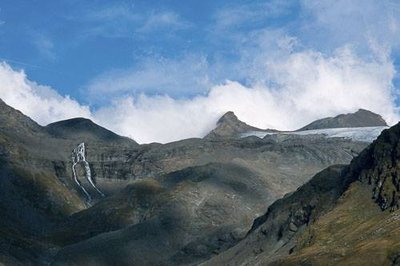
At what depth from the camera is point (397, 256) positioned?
19938 centimetres
